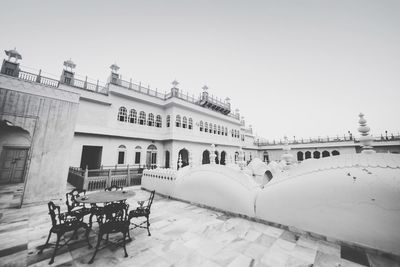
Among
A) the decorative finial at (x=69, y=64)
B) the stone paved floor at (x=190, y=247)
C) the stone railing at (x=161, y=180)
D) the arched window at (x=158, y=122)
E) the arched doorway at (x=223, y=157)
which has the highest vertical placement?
the decorative finial at (x=69, y=64)

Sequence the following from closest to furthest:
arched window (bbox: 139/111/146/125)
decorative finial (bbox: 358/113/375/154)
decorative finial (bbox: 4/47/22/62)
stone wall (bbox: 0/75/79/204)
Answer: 1. decorative finial (bbox: 358/113/375/154)
2. stone wall (bbox: 0/75/79/204)
3. decorative finial (bbox: 4/47/22/62)
4. arched window (bbox: 139/111/146/125)

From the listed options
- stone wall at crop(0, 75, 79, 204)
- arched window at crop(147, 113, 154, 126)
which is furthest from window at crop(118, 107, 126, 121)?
stone wall at crop(0, 75, 79, 204)

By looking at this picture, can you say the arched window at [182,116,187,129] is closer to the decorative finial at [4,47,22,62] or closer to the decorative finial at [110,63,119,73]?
the decorative finial at [110,63,119,73]

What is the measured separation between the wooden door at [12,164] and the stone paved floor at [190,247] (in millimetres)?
9384

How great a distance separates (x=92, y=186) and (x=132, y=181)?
231 centimetres

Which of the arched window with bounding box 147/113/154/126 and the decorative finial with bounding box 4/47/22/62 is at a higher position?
the decorative finial with bounding box 4/47/22/62

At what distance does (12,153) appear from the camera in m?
11.2

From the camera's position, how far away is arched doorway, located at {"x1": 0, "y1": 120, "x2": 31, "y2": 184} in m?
10.9

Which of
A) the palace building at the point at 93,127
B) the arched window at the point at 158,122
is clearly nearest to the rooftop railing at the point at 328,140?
the palace building at the point at 93,127

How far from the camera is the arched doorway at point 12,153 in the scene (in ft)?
35.6

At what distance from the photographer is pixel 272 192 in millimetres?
4711

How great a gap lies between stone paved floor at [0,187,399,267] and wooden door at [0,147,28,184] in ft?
30.8

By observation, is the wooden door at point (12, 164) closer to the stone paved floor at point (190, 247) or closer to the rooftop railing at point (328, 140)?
the stone paved floor at point (190, 247)

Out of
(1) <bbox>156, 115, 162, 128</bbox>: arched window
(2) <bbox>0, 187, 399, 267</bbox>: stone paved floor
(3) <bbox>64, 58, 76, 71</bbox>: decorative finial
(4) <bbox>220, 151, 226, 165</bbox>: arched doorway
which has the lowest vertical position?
(2) <bbox>0, 187, 399, 267</bbox>: stone paved floor
